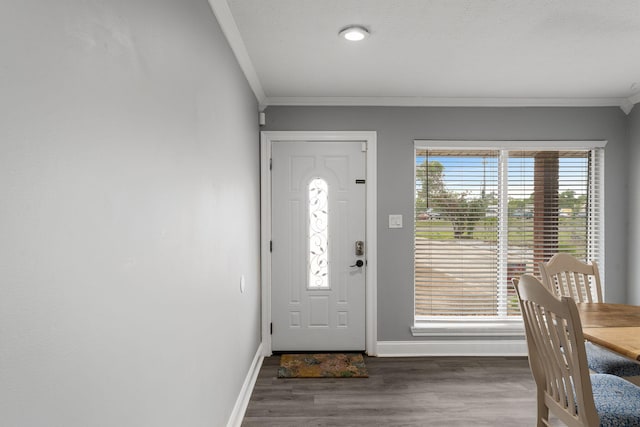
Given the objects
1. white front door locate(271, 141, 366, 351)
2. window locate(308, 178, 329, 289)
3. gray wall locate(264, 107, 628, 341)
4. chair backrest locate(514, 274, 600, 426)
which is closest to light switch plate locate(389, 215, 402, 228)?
gray wall locate(264, 107, 628, 341)

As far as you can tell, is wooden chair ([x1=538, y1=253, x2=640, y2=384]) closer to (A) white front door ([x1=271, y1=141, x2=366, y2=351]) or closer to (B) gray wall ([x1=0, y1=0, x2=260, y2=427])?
(A) white front door ([x1=271, y1=141, x2=366, y2=351])

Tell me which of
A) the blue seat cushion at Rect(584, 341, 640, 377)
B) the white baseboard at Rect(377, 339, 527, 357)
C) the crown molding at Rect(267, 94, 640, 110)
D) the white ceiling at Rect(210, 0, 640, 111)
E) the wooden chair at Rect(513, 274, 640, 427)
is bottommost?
the white baseboard at Rect(377, 339, 527, 357)

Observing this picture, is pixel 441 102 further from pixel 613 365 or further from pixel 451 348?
pixel 613 365

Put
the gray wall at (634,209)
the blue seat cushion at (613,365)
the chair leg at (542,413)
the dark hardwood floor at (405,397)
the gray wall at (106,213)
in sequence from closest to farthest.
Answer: the gray wall at (106,213) < the chair leg at (542,413) < the blue seat cushion at (613,365) < the dark hardwood floor at (405,397) < the gray wall at (634,209)

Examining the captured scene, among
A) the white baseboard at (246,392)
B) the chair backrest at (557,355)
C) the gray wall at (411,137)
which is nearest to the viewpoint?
the chair backrest at (557,355)

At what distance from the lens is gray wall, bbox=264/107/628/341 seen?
11.9 feet

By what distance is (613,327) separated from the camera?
1.96 metres

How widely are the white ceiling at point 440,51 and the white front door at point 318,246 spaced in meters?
0.59

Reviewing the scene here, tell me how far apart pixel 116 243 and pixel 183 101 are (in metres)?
0.74

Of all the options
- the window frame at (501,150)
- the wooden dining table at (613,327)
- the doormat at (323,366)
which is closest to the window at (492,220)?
the window frame at (501,150)

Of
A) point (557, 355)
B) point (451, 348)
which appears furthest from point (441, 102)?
point (557, 355)

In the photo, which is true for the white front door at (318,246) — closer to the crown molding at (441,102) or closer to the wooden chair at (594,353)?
the crown molding at (441,102)

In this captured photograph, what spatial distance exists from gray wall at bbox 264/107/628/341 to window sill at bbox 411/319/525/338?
0.12 metres

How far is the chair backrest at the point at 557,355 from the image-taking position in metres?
1.58
